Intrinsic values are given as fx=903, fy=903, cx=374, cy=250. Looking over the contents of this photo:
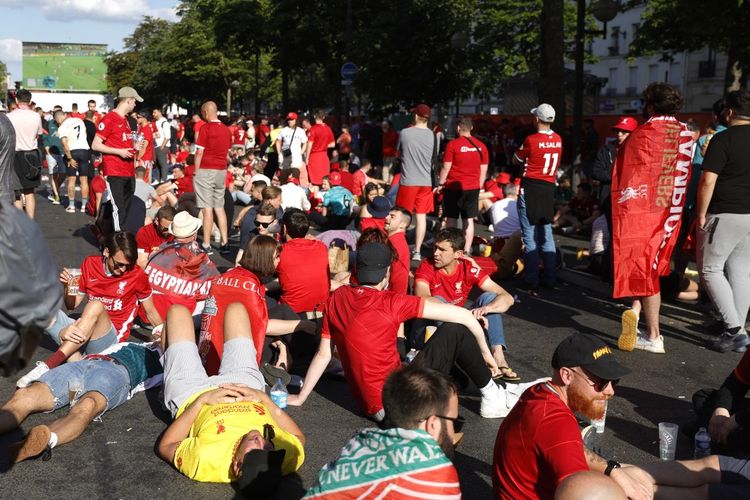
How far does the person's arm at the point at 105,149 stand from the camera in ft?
34.8

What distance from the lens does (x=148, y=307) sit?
Answer: 6.99m

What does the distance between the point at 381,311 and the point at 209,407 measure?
1.20 meters

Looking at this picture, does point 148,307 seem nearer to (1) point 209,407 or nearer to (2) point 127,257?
(2) point 127,257

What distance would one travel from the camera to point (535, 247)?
32.9 ft

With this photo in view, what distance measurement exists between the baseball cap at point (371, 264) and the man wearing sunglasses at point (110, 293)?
2011 millimetres

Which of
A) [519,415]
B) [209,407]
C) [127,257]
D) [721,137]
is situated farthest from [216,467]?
[721,137]

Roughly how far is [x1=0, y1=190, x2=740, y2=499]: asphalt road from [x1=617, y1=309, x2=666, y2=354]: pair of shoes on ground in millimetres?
82

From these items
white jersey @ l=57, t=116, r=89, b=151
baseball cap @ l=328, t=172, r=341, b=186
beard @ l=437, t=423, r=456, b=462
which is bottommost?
beard @ l=437, t=423, r=456, b=462

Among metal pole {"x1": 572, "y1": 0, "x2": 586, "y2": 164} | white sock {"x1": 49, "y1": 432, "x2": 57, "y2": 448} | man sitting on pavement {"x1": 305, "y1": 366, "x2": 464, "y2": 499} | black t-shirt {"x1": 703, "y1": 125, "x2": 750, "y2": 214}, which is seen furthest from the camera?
metal pole {"x1": 572, "y1": 0, "x2": 586, "y2": 164}

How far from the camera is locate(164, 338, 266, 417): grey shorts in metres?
5.31

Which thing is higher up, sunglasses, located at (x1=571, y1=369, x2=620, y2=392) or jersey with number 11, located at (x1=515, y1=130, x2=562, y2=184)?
jersey with number 11, located at (x1=515, y1=130, x2=562, y2=184)

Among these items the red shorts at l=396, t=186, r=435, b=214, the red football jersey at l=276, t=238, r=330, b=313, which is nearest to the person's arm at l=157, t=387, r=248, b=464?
the red football jersey at l=276, t=238, r=330, b=313

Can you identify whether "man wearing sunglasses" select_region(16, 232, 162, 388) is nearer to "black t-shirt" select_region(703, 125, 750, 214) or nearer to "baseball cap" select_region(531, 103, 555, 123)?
"black t-shirt" select_region(703, 125, 750, 214)

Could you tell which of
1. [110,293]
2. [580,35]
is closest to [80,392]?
[110,293]
